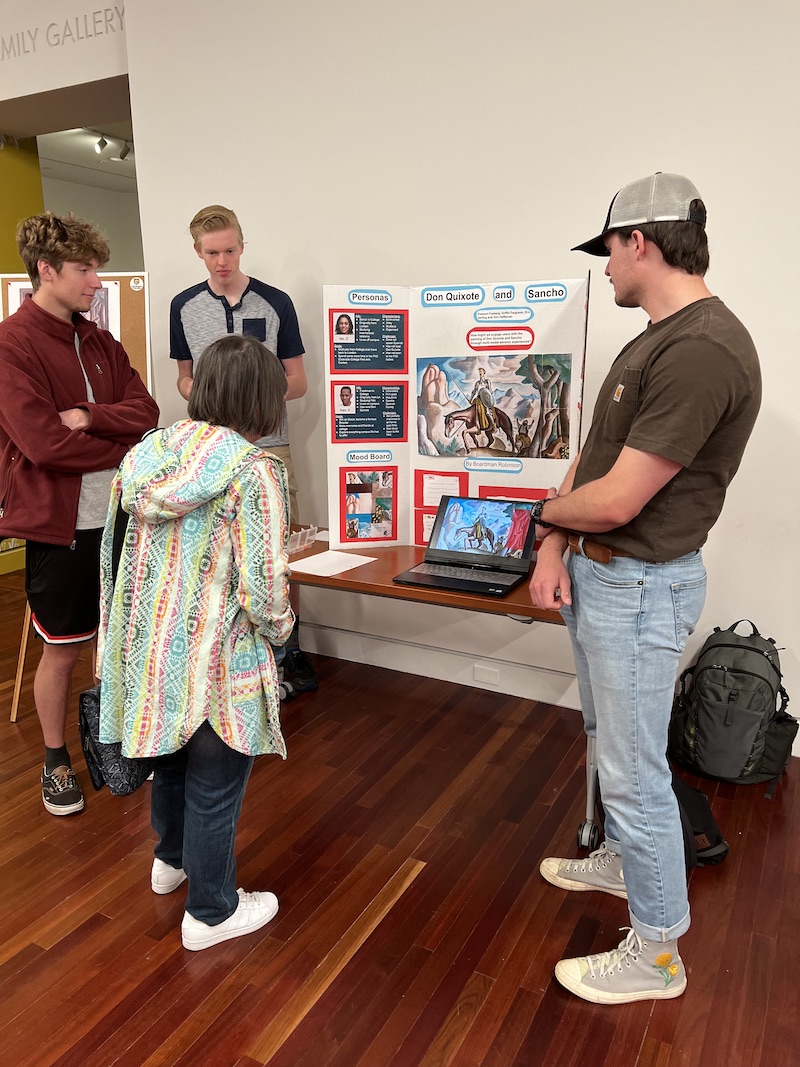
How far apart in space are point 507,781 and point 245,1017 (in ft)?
3.90

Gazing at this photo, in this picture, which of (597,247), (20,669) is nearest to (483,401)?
(597,247)

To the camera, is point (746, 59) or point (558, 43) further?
point (558, 43)

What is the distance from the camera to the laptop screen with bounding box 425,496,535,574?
92.9 inches

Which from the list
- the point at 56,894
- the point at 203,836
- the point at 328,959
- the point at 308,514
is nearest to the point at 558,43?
the point at 308,514

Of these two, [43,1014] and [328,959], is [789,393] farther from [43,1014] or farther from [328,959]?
[43,1014]

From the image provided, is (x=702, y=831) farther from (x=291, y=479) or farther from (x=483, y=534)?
(x=291, y=479)

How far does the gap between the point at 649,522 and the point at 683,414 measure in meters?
0.23

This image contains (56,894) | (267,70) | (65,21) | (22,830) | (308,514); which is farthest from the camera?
(65,21)

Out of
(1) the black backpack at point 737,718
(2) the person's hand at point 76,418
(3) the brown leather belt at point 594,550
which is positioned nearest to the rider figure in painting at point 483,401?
(3) the brown leather belt at point 594,550

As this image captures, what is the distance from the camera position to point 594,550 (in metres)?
1.57

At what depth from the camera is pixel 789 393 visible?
8.53 feet

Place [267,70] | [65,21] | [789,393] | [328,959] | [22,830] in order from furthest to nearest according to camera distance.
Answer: [65,21] → [267,70] → [789,393] → [22,830] → [328,959]

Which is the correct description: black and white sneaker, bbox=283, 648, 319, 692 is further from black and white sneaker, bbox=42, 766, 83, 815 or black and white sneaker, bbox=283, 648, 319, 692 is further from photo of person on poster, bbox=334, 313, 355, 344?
photo of person on poster, bbox=334, 313, 355, 344

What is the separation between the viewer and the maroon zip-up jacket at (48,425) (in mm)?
2184
